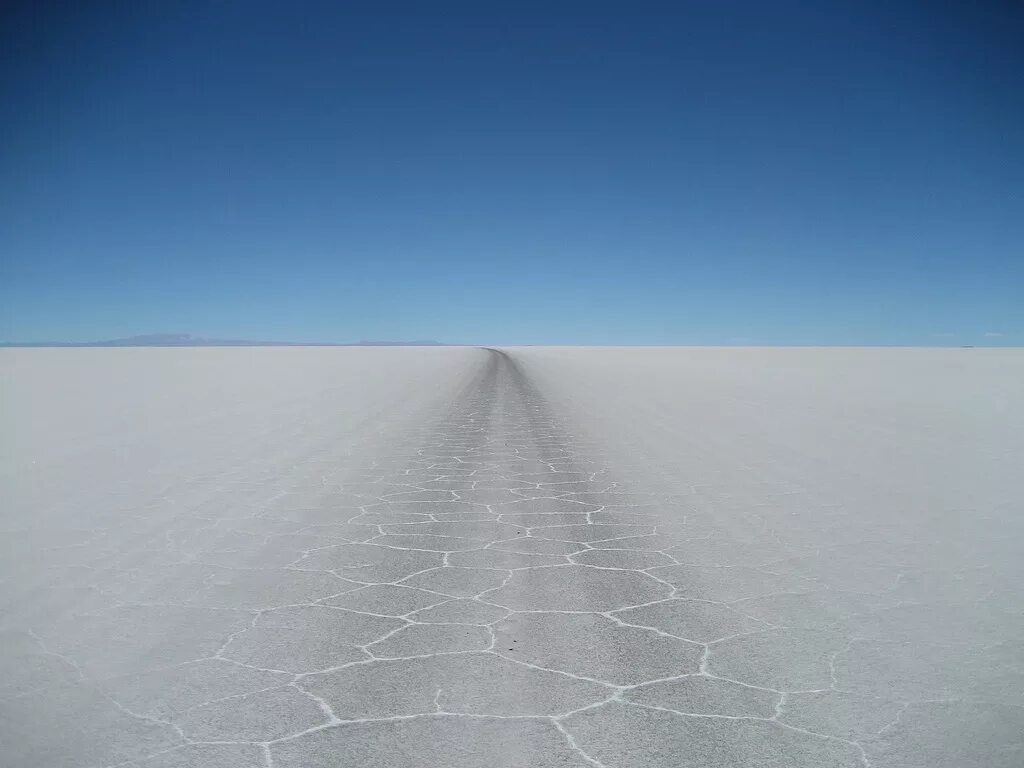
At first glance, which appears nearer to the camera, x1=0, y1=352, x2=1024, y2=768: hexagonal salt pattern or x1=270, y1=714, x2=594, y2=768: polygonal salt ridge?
x1=270, y1=714, x2=594, y2=768: polygonal salt ridge

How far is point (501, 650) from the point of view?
3.71 metres

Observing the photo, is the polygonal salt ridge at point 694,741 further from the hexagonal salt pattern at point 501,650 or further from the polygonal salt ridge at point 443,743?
the polygonal salt ridge at point 443,743

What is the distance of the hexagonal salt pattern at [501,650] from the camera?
2.88m

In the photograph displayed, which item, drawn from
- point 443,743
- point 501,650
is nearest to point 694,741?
point 443,743

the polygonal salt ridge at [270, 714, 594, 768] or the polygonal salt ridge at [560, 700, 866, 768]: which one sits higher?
the polygonal salt ridge at [560, 700, 866, 768]

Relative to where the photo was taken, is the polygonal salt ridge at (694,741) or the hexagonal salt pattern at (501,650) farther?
the hexagonal salt pattern at (501,650)

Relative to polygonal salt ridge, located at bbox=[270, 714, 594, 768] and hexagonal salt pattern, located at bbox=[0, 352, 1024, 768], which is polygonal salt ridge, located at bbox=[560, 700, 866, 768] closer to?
hexagonal salt pattern, located at bbox=[0, 352, 1024, 768]

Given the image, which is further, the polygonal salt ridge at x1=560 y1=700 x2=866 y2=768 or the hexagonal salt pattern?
the hexagonal salt pattern

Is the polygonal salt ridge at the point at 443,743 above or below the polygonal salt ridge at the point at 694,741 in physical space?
below

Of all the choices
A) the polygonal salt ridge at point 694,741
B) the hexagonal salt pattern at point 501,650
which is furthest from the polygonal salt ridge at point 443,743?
the polygonal salt ridge at point 694,741

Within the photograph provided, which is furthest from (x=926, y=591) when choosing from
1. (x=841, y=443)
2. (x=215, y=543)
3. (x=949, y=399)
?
(x=949, y=399)

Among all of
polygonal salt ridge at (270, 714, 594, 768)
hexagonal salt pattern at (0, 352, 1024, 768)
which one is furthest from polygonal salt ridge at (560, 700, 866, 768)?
polygonal salt ridge at (270, 714, 594, 768)

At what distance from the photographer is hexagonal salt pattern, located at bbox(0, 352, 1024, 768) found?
2879 mm

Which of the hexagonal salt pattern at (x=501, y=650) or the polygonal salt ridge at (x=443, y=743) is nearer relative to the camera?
the polygonal salt ridge at (x=443, y=743)
